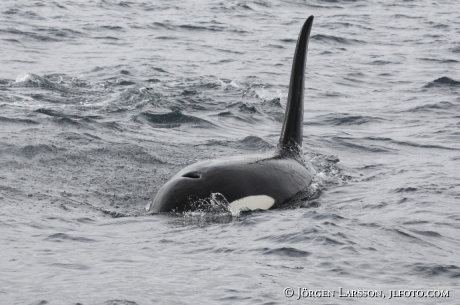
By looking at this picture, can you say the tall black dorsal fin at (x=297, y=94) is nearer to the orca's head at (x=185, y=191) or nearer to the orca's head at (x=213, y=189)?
the orca's head at (x=213, y=189)

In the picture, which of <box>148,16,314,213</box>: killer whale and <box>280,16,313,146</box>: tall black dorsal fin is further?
<box>280,16,313,146</box>: tall black dorsal fin

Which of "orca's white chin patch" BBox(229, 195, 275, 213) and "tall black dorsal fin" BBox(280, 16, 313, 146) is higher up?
"tall black dorsal fin" BBox(280, 16, 313, 146)

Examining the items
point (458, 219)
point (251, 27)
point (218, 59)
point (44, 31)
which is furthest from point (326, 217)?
point (251, 27)

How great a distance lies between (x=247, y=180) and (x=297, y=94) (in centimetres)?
215

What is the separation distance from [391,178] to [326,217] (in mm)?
3216

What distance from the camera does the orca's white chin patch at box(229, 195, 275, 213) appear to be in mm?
9486

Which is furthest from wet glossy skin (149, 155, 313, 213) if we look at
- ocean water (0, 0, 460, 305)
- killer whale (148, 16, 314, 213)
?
ocean water (0, 0, 460, 305)

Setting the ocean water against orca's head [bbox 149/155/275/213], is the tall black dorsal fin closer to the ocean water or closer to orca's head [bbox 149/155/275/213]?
the ocean water

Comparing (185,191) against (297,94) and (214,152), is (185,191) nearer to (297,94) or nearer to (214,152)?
(297,94)

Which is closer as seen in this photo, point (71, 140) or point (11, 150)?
point (11, 150)

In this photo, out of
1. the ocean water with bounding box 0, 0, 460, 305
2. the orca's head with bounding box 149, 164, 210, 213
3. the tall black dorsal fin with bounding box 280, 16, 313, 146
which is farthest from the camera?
the tall black dorsal fin with bounding box 280, 16, 313, 146

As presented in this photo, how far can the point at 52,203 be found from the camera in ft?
33.7

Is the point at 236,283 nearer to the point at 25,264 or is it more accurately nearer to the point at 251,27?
the point at 25,264

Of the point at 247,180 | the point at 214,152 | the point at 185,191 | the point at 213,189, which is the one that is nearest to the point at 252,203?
the point at 247,180
